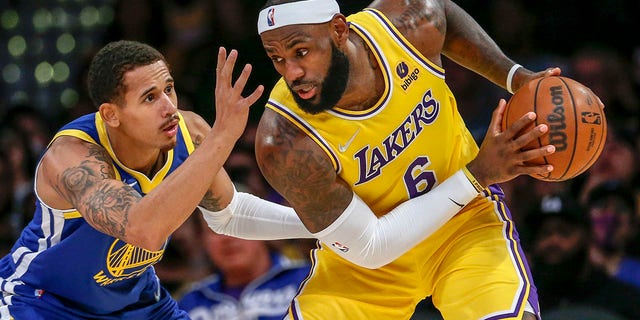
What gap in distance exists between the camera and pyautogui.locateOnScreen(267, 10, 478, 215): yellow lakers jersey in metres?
4.63

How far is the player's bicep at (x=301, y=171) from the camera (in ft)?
14.9

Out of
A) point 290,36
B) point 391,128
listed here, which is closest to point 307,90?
point 290,36

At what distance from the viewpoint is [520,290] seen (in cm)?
447

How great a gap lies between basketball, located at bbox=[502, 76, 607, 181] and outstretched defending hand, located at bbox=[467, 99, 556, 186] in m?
0.04

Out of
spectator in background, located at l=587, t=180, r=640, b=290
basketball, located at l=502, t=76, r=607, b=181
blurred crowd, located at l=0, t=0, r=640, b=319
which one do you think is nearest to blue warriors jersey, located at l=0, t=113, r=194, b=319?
basketball, located at l=502, t=76, r=607, b=181

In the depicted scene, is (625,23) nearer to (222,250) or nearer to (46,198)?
(222,250)

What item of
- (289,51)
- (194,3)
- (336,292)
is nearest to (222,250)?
(336,292)

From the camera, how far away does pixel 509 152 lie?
14.5 ft

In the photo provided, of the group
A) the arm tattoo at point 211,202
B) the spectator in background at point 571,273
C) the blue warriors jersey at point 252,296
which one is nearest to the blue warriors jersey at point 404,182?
the arm tattoo at point 211,202

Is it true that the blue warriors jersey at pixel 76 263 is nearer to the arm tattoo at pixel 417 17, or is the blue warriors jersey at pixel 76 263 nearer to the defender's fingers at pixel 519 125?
the arm tattoo at pixel 417 17

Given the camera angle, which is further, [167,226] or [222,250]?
[222,250]

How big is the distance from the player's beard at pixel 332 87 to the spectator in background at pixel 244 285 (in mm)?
2387

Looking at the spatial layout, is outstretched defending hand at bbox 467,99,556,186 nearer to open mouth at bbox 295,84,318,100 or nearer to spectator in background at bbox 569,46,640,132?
open mouth at bbox 295,84,318,100

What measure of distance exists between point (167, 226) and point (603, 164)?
5.06 metres
